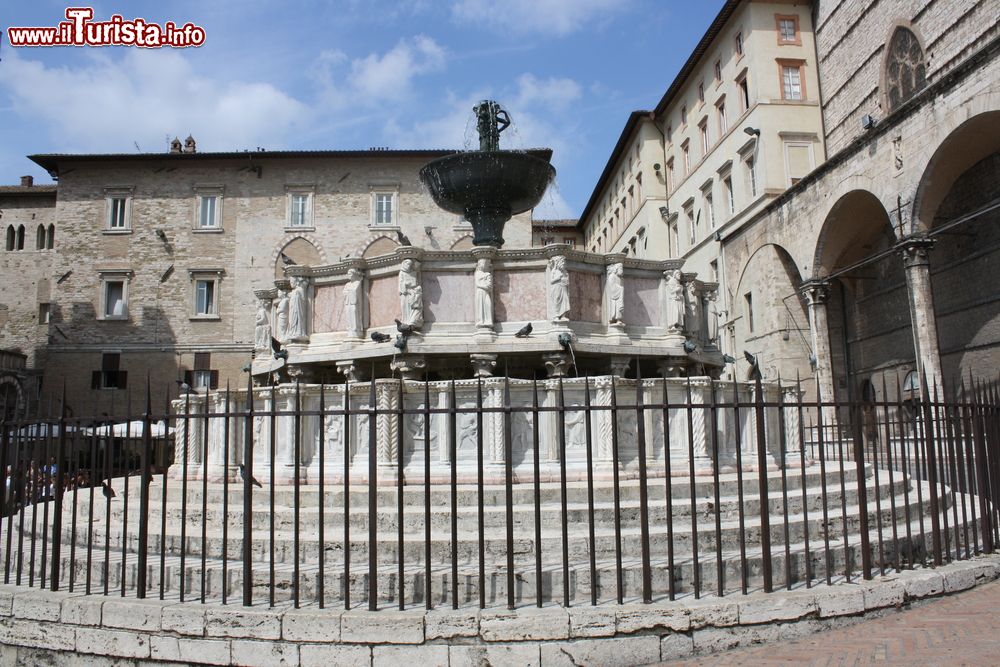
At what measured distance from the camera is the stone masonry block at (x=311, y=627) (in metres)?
5.15

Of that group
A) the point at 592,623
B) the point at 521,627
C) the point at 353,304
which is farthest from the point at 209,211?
the point at 592,623

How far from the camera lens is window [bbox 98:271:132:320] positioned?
34344 mm

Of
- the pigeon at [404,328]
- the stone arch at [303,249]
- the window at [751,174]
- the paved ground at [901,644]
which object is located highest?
the window at [751,174]

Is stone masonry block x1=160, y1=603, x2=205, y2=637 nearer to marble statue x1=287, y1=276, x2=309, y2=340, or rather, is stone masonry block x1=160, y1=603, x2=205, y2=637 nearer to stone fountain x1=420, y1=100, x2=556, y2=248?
marble statue x1=287, y1=276, x2=309, y2=340

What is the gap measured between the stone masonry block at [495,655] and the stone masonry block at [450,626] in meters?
0.09

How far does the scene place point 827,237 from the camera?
23.1m

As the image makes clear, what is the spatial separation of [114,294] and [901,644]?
3590 centimetres

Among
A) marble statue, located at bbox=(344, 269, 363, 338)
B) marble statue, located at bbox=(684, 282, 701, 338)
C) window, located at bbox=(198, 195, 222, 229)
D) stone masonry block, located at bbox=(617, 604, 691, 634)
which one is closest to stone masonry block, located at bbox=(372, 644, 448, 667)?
stone masonry block, located at bbox=(617, 604, 691, 634)

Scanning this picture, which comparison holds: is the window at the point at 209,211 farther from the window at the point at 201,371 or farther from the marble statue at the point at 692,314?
the marble statue at the point at 692,314

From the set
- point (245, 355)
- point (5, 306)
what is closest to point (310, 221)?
point (245, 355)

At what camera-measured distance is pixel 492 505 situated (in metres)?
7.13

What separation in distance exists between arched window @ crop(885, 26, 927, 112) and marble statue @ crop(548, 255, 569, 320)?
1904cm

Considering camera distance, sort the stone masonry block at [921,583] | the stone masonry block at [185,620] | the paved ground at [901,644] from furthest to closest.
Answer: the stone masonry block at [921,583] → the stone masonry block at [185,620] → the paved ground at [901,644]

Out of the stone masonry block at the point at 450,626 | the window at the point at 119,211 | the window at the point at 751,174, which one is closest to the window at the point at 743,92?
the window at the point at 751,174
